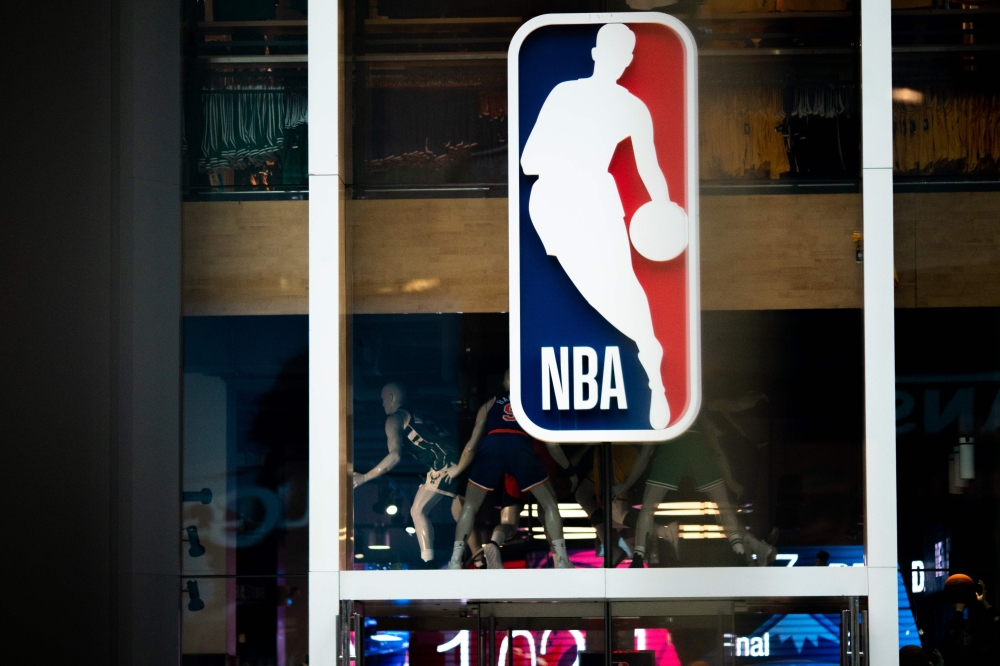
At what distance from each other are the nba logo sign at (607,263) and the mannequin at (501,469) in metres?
0.15

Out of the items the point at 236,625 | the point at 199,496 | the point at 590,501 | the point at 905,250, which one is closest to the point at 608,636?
the point at 590,501

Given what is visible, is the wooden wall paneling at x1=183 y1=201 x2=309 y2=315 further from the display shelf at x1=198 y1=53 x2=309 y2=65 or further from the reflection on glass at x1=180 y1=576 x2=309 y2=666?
the reflection on glass at x1=180 y1=576 x2=309 y2=666

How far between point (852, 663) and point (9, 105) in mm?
5435

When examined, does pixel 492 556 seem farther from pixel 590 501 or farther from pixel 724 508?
pixel 724 508

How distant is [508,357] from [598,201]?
1.02 m

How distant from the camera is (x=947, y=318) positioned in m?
6.15

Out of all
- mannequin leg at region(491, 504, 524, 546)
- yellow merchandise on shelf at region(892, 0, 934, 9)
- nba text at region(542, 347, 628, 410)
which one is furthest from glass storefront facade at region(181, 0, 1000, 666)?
nba text at region(542, 347, 628, 410)

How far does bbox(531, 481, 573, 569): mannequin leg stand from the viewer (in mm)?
5852

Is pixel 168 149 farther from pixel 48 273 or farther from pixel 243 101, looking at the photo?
pixel 48 273

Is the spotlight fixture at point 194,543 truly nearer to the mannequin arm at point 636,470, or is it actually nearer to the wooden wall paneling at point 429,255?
the wooden wall paneling at point 429,255

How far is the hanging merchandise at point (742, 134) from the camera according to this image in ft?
19.7

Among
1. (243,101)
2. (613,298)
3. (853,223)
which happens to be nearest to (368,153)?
(243,101)

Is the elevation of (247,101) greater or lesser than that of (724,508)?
greater

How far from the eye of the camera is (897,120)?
6238mm
